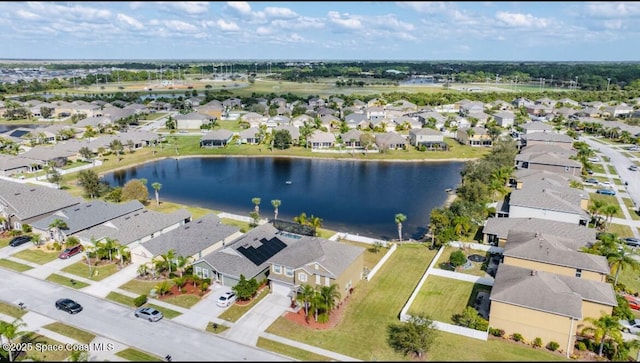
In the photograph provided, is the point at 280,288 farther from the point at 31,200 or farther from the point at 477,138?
the point at 477,138

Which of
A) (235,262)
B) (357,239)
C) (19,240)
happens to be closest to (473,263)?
(357,239)

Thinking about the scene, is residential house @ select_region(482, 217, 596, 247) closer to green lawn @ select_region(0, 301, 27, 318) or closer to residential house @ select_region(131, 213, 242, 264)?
residential house @ select_region(131, 213, 242, 264)

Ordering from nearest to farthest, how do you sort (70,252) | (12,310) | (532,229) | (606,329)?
(606,329)
(12,310)
(70,252)
(532,229)

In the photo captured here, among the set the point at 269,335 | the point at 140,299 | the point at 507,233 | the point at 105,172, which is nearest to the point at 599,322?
the point at 507,233

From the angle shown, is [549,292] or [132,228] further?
[132,228]

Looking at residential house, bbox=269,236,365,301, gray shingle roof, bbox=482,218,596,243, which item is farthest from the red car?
residential house, bbox=269,236,365,301
